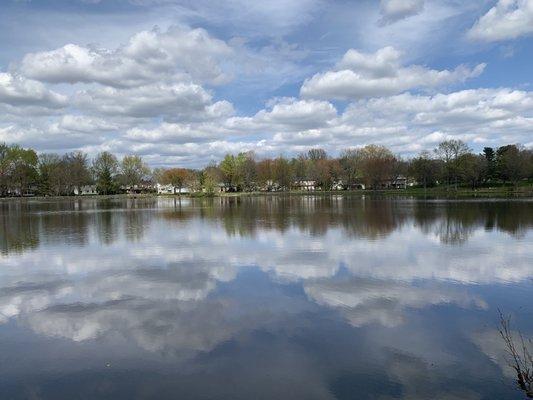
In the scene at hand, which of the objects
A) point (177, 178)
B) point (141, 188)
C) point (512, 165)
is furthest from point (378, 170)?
point (141, 188)

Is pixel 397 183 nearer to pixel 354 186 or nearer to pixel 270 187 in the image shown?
pixel 354 186

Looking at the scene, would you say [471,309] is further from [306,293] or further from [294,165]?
[294,165]

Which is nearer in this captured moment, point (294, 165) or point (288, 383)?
point (288, 383)

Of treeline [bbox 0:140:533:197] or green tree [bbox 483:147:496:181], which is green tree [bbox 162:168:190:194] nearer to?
treeline [bbox 0:140:533:197]

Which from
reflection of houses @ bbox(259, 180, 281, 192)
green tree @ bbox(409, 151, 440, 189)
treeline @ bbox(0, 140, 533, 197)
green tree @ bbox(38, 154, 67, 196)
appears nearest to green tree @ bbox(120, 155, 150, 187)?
treeline @ bbox(0, 140, 533, 197)

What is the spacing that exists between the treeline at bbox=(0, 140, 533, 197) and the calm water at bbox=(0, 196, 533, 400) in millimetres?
89702

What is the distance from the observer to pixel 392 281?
46.2 ft

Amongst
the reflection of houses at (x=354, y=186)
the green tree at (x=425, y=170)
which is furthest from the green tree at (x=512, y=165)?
the reflection of houses at (x=354, y=186)

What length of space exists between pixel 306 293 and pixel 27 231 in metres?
24.7

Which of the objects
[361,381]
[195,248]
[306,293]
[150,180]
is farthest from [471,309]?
[150,180]

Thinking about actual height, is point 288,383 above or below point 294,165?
below

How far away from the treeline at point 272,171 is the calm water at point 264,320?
89.7 metres

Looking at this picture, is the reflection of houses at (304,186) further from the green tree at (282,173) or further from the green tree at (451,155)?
the green tree at (451,155)

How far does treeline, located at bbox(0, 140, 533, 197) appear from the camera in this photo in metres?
106
